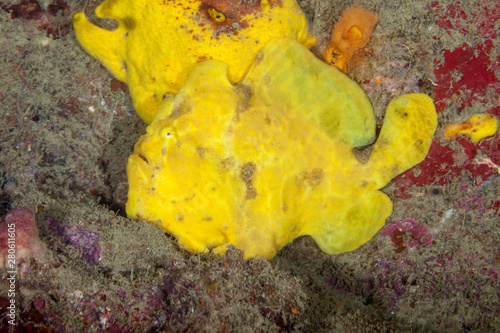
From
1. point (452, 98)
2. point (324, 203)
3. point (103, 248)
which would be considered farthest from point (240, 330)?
point (452, 98)

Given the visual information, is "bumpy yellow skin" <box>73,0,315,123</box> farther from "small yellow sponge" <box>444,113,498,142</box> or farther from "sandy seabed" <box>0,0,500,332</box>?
"small yellow sponge" <box>444,113,498,142</box>

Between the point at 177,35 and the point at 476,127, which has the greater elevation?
the point at 476,127

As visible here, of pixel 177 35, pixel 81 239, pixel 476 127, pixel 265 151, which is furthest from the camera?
pixel 265 151

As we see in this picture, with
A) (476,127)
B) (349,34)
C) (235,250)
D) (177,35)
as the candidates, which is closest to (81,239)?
(235,250)

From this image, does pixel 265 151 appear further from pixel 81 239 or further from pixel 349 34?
pixel 81 239

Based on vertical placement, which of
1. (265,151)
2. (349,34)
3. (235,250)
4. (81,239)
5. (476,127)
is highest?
(349,34)

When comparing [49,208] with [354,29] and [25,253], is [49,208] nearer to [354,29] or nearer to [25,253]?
[25,253]

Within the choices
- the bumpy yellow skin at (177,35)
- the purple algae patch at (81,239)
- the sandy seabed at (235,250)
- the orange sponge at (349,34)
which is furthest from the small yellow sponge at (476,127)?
the purple algae patch at (81,239)
